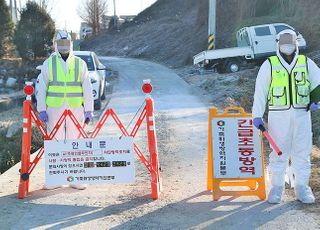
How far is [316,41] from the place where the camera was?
24.9 metres

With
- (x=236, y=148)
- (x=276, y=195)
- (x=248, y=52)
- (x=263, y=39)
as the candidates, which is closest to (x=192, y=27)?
(x=263, y=39)

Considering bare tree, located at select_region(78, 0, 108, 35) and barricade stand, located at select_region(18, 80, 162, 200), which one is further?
bare tree, located at select_region(78, 0, 108, 35)

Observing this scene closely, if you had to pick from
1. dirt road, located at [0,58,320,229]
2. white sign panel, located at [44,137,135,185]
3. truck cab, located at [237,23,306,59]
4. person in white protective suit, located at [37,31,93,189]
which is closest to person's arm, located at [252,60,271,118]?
dirt road, located at [0,58,320,229]

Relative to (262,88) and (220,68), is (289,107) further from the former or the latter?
(220,68)

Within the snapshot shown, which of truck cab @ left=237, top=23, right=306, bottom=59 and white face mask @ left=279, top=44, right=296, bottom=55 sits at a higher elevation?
truck cab @ left=237, top=23, right=306, bottom=59

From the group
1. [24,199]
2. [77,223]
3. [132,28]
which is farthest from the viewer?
[132,28]

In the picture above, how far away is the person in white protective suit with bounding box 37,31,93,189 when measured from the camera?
6.94m

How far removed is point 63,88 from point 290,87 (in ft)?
9.51

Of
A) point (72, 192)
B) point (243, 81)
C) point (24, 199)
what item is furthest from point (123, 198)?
point (243, 81)

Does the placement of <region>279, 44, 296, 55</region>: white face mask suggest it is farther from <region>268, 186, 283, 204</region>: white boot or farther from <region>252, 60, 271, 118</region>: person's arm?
<region>268, 186, 283, 204</region>: white boot

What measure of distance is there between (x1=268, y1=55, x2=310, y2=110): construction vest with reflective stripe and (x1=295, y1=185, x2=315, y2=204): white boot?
0.95 meters

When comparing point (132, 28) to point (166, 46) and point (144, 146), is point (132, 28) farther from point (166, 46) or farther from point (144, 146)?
point (144, 146)

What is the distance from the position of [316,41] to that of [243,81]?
738 cm

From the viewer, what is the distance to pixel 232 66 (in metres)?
23.6
